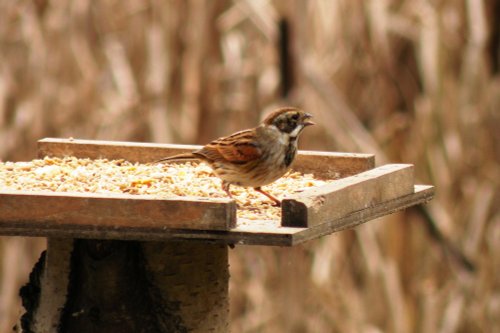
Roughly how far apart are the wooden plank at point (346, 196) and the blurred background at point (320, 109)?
2.42 metres

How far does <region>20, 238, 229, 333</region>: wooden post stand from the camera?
411cm

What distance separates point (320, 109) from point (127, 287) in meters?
2.85

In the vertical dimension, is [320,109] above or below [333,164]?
above

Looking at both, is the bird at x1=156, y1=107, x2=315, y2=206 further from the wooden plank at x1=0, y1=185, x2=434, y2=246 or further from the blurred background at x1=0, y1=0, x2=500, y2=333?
the blurred background at x1=0, y1=0, x2=500, y2=333

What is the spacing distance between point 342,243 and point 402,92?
851 millimetres

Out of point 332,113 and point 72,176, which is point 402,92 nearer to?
point 332,113

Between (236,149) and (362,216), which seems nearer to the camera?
(362,216)

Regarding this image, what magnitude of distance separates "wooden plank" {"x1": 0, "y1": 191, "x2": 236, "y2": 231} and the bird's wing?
69 cm

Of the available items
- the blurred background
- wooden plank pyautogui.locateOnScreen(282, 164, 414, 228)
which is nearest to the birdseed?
wooden plank pyautogui.locateOnScreen(282, 164, 414, 228)

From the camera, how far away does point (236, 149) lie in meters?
4.30

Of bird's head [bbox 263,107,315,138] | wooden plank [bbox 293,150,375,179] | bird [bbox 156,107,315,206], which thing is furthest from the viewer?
wooden plank [bbox 293,150,375,179]

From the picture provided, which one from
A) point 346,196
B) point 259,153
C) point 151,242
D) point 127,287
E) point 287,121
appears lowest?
point 127,287

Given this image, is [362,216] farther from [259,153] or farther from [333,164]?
[333,164]

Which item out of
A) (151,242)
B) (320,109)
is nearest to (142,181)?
(151,242)
